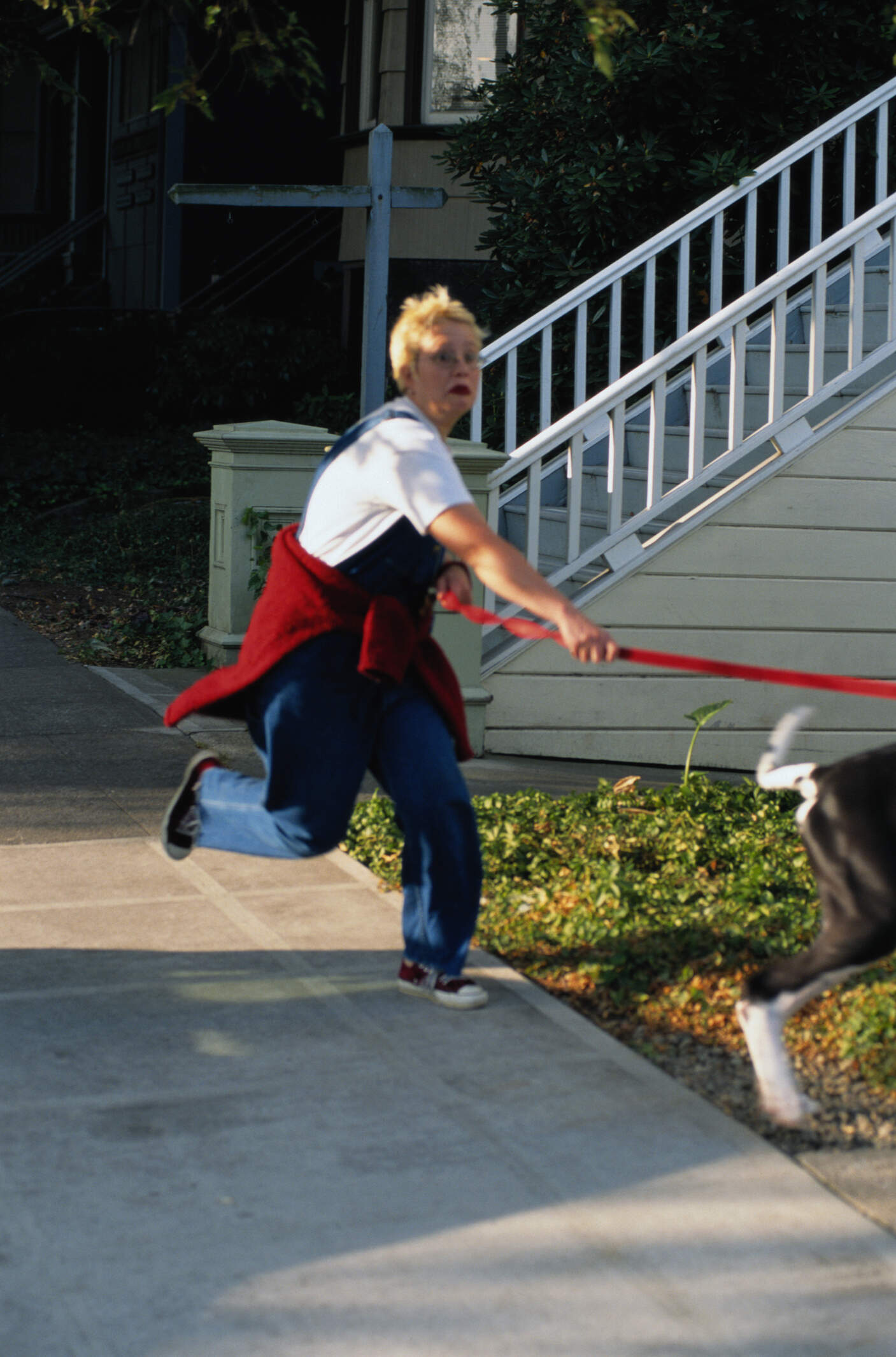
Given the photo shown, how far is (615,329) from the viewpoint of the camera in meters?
8.44

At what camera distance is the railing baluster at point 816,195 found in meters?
8.77

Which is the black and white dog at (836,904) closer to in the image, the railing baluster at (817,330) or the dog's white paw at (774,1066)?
the dog's white paw at (774,1066)

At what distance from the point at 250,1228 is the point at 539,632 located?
1614 mm

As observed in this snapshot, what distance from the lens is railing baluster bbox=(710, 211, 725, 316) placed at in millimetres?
8781

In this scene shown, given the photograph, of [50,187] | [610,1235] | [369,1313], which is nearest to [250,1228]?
[369,1313]

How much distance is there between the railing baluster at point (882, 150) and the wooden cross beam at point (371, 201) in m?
2.68

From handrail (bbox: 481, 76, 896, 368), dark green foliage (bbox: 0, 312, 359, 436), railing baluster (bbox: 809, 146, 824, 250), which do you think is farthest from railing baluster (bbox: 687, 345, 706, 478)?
dark green foliage (bbox: 0, 312, 359, 436)

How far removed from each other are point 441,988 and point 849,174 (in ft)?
21.2

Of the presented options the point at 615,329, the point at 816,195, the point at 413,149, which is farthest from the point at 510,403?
the point at 413,149

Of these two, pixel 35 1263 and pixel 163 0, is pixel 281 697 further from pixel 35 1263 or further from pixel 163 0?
pixel 163 0

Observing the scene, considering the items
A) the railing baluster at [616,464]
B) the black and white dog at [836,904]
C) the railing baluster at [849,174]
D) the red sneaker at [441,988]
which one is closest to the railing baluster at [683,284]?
the railing baluster at [849,174]

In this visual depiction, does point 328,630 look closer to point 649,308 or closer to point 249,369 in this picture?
point 649,308

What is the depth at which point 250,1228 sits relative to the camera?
9.76 feet

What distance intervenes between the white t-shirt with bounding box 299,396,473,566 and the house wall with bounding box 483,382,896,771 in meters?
3.61
